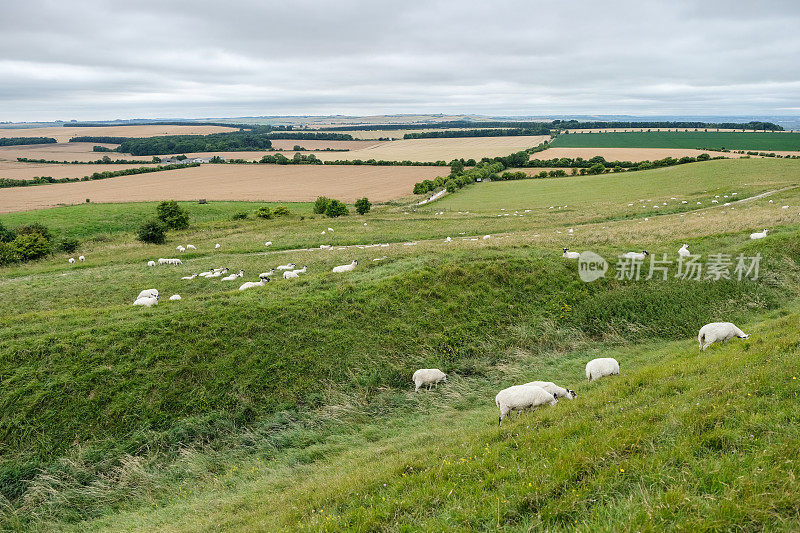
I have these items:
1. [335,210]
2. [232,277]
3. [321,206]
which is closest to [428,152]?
[321,206]

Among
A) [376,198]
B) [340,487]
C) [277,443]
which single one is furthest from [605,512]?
[376,198]

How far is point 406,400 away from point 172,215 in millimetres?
54086

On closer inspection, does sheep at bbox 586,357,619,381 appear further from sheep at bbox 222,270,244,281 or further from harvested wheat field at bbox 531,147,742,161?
harvested wheat field at bbox 531,147,742,161

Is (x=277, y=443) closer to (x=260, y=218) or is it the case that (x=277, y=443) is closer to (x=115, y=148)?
(x=260, y=218)

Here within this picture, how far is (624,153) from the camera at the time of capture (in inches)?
5027

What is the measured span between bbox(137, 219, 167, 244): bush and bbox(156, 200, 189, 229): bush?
9.28 metres

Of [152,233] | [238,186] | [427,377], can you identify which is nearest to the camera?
[427,377]

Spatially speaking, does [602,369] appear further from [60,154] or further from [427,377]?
[60,154]

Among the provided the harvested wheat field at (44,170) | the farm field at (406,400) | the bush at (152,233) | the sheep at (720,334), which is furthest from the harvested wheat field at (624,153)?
the harvested wheat field at (44,170)

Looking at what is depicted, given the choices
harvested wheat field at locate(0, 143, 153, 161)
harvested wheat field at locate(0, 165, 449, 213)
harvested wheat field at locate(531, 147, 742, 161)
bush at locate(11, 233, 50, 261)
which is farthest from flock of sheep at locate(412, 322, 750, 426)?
harvested wheat field at locate(0, 143, 153, 161)

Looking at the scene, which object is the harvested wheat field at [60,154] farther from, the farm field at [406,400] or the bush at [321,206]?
the farm field at [406,400]

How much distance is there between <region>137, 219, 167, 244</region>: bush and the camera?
46250 millimetres

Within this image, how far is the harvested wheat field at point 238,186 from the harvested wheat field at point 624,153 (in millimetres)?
43161

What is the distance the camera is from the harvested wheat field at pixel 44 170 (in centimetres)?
11144
